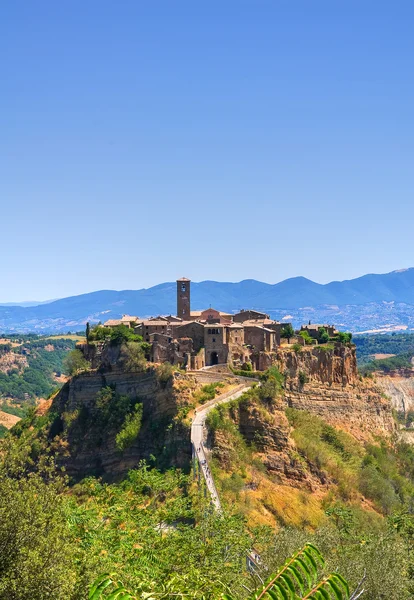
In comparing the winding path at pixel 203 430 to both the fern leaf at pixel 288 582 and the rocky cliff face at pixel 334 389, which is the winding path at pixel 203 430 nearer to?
the rocky cliff face at pixel 334 389

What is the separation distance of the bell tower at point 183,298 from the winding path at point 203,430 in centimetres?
1663

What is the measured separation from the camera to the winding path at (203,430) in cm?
4634

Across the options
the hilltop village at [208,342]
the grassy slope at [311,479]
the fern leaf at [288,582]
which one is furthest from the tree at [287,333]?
the fern leaf at [288,582]

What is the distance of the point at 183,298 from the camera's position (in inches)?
2968

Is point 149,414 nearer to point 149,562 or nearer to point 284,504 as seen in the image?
point 284,504

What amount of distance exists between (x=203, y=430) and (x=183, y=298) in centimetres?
2609

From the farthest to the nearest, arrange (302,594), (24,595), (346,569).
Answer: (346,569), (24,595), (302,594)

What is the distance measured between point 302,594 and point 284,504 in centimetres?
3877

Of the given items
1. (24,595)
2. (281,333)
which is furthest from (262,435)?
Answer: (24,595)

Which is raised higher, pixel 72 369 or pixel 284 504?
pixel 72 369

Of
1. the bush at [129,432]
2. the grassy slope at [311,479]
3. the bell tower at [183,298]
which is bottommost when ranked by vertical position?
the grassy slope at [311,479]

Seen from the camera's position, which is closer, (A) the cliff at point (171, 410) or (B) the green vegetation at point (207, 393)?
(A) the cliff at point (171, 410)

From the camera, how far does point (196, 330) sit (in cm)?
6406

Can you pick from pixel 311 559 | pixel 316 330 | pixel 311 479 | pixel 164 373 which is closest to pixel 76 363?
pixel 164 373
